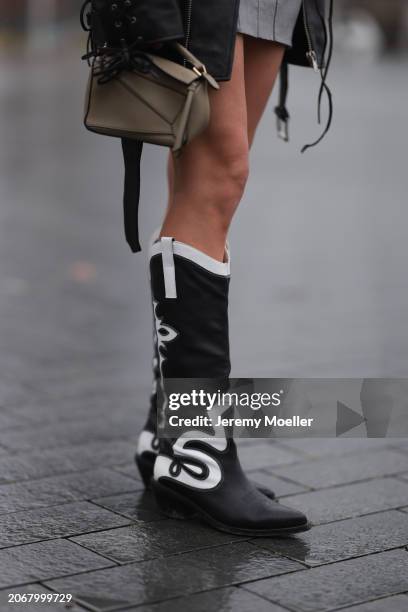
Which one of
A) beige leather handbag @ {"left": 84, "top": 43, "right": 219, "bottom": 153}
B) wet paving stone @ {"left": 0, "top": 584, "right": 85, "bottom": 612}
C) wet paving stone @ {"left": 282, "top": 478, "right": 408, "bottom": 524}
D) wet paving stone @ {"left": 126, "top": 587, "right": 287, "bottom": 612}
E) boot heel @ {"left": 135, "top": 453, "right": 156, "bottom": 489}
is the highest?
beige leather handbag @ {"left": 84, "top": 43, "right": 219, "bottom": 153}

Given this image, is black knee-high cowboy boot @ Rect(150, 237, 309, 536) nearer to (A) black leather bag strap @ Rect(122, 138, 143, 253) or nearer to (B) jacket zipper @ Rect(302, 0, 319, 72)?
(A) black leather bag strap @ Rect(122, 138, 143, 253)

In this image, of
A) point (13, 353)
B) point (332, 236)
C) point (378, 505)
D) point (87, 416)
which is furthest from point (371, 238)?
point (378, 505)

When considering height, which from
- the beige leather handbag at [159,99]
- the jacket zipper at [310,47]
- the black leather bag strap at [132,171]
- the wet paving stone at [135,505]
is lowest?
the wet paving stone at [135,505]

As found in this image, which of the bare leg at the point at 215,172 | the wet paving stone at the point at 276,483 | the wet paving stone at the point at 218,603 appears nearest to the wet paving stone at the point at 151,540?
the wet paving stone at the point at 218,603

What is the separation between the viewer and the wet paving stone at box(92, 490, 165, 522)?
8.96ft

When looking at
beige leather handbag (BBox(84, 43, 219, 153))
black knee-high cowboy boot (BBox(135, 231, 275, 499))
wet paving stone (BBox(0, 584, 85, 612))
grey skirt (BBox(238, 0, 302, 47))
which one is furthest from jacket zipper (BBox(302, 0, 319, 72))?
wet paving stone (BBox(0, 584, 85, 612))

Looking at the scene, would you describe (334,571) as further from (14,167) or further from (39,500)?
(14,167)

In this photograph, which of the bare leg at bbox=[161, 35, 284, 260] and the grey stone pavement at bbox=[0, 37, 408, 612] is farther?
the bare leg at bbox=[161, 35, 284, 260]

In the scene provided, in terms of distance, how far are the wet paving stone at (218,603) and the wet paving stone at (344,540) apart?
250 mm

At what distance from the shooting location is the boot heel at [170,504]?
8.87 ft

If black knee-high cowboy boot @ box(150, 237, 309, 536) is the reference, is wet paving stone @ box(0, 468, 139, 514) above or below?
below

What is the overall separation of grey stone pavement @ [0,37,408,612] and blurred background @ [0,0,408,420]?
2cm

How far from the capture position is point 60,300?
5.42m

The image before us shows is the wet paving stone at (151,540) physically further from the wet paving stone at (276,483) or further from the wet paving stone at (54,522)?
the wet paving stone at (276,483)
